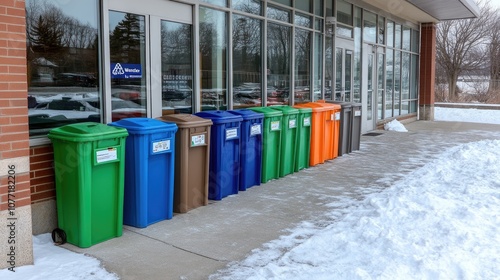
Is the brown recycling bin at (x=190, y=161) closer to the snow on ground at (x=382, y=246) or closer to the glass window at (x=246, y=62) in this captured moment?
the snow on ground at (x=382, y=246)

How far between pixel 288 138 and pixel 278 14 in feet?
10.1

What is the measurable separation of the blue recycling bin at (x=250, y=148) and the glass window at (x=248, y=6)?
233cm

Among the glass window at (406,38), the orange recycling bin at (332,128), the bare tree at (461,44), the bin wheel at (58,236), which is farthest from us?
the bare tree at (461,44)

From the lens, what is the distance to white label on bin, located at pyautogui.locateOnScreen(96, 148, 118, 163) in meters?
4.51

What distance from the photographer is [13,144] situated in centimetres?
406

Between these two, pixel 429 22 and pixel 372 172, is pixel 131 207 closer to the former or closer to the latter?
pixel 372 172

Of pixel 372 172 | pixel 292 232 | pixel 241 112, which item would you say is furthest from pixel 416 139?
pixel 292 232

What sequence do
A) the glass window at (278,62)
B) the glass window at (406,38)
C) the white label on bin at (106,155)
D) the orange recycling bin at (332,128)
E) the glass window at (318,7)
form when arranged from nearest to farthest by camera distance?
the white label on bin at (106,155) → the orange recycling bin at (332,128) → the glass window at (278,62) → the glass window at (318,7) → the glass window at (406,38)

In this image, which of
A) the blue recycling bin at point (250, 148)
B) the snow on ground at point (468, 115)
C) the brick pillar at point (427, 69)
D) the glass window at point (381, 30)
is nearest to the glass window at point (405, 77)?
the brick pillar at point (427, 69)

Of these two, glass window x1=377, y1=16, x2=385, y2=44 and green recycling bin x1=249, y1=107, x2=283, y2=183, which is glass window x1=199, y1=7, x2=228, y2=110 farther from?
glass window x1=377, y1=16, x2=385, y2=44

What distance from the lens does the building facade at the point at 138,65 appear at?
408 cm

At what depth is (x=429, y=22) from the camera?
1928 centimetres

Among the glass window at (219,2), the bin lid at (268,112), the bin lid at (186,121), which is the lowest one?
the bin lid at (186,121)

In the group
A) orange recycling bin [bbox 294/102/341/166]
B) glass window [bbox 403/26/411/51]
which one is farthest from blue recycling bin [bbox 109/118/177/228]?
glass window [bbox 403/26/411/51]
